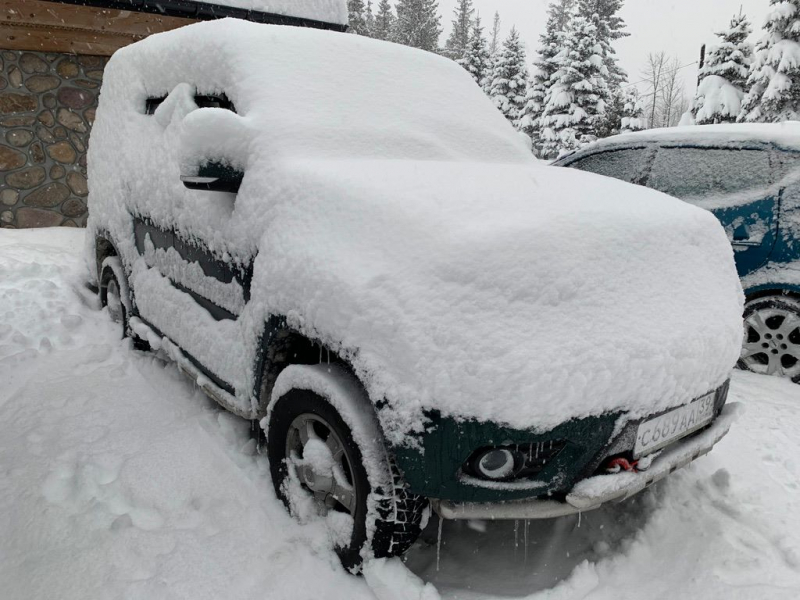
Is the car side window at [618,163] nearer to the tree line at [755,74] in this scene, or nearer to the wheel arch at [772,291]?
the wheel arch at [772,291]

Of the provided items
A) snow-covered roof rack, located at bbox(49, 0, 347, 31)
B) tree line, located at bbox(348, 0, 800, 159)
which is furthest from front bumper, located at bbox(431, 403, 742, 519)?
tree line, located at bbox(348, 0, 800, 159)

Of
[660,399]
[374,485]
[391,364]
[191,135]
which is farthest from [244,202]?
[660,399]

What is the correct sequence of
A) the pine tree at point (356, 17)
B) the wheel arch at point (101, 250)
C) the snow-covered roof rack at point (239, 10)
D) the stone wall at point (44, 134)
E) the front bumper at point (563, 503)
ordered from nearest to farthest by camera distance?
the front bumper at point (563, 503) < the wheel arch at point (101, 250) < the stone wall at point (44, 134) < the snow-covered roof rack at point (239, 10) < the pine tree at point (356, 17)

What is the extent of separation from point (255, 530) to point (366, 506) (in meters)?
Result: 0.72

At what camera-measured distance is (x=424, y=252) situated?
166 centimetres

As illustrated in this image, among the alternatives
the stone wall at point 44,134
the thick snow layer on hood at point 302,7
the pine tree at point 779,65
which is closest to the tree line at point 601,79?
the pine tree at point 779,65

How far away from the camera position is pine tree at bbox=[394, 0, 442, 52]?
134 ft

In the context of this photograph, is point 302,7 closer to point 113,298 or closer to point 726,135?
point 113,298

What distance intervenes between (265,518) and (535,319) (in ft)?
4.77

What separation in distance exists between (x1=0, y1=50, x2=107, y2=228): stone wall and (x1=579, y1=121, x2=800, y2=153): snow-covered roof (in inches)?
244

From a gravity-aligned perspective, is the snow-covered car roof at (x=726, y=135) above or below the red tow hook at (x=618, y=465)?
above

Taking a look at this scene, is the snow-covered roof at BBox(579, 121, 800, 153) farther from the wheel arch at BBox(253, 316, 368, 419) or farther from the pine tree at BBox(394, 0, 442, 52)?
the pine tree at BBox(394, 0, 442, 52)

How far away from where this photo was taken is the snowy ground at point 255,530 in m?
2.02

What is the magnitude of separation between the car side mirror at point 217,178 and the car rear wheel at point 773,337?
339 centimetres
